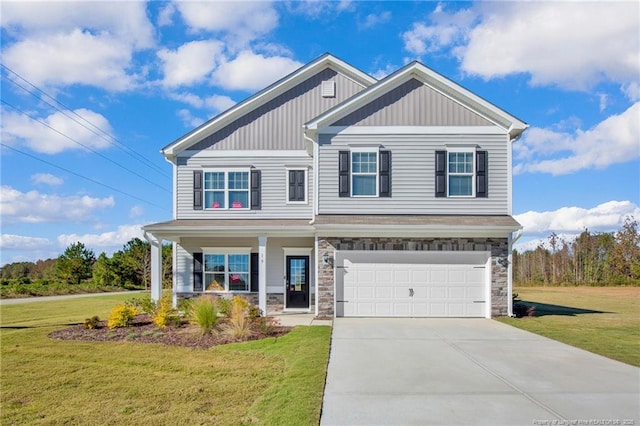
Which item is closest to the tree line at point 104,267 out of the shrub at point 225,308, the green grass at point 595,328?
the shrub at point 225,308

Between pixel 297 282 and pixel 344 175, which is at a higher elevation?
pixel 344 175

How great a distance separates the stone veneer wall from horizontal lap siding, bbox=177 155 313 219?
284 cm

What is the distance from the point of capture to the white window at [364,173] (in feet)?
47.1

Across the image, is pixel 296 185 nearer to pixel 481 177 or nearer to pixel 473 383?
pixel 481 177

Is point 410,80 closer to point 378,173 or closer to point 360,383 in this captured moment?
point 378,173

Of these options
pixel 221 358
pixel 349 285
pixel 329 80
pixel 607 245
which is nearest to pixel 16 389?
pixel 221 358

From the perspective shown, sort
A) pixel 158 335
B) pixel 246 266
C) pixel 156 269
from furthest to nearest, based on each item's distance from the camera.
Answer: pixel 246 266
pixel 156 269
pixel 158 335

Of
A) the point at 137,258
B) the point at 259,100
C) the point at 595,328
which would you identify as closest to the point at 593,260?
the point at 595,328

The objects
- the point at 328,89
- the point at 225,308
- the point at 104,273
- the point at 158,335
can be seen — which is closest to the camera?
the point at 158,335

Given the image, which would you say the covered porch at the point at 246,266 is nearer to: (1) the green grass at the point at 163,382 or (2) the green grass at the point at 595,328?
(1) the green grass at the point at 163,382

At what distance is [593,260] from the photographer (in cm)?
3394

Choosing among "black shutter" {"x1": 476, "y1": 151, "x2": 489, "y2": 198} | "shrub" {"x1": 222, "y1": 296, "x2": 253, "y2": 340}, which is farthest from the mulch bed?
"black shutter" {"x1": 476, "y1": 151, "x2": 489, "y2": 198}

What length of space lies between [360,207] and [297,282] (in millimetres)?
3755

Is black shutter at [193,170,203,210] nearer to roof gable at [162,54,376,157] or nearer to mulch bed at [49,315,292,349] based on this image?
roof gable at [162,54,376,157]
